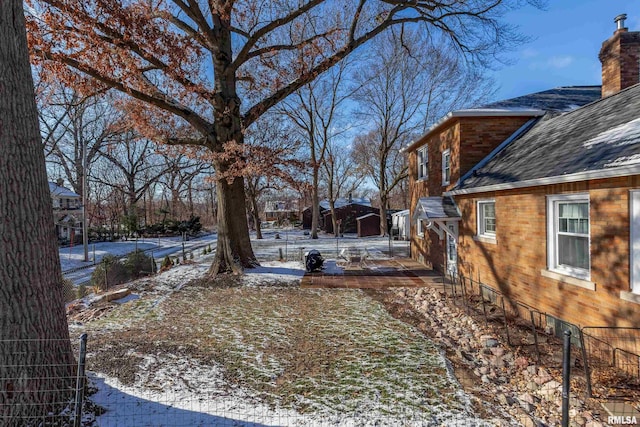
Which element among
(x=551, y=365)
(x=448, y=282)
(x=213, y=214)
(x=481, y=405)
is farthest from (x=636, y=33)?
(x=213, y=214)

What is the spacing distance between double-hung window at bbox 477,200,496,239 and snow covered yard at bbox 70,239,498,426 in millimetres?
3659

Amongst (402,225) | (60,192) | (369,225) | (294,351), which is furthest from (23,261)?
(60,192)

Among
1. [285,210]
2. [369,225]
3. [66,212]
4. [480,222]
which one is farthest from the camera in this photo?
[285,210]

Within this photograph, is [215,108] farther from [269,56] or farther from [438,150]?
[438,150]

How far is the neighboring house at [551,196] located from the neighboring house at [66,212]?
3180 cm

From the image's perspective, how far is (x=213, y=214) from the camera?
61.2 metres

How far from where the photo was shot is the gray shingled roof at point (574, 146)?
5156mm

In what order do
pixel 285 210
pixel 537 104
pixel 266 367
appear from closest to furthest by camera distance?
pixel 266 367 < pixel 537 104 < pixel 285 210

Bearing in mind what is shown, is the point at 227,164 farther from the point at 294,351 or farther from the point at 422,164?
the point at 422,164

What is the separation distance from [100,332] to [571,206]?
8.96 metres

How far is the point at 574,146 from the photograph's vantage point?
6457mm

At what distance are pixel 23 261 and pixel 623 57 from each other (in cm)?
1312

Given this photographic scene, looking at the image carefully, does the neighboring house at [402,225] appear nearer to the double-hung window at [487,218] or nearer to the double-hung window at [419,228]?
the double-hung window at [419,228]

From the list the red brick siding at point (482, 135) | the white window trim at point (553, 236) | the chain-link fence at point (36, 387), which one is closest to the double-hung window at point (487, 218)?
the red brick siding at point (482, 135)
